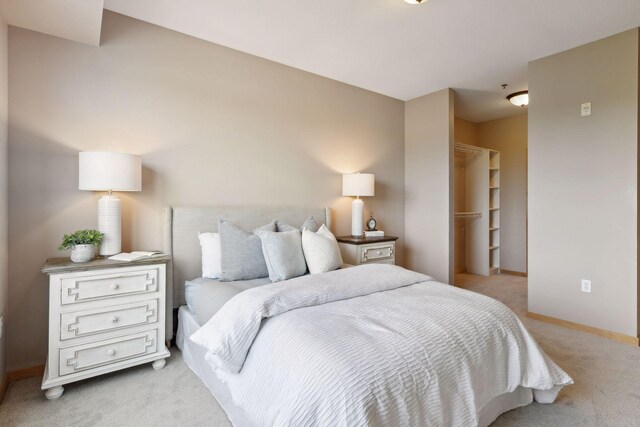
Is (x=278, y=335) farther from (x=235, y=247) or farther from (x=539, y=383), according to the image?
(x=539, y=383)

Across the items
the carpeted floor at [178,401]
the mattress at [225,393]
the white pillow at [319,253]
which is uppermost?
the white pillow at [319,253]

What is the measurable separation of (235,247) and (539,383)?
2.07 metres

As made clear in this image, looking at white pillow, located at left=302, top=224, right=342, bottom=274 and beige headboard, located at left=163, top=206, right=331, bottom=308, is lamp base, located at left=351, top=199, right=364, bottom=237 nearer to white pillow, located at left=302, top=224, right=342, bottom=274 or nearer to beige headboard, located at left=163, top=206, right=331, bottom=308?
white pillow, located at left=302, top=224, right=342, bottom=274

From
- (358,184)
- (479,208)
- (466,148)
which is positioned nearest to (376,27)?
(358,184)

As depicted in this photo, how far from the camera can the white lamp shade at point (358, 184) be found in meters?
3.69

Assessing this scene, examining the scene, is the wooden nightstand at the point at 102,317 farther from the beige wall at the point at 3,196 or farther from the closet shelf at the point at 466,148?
the closet shelf at the point at 466,148

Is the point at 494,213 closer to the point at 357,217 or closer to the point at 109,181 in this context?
the point at 357,217

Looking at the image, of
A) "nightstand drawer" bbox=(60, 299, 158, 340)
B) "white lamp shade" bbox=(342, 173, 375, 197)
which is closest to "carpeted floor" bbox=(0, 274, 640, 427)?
"nightstand drawer" bbox=(60, 299, 158, 340)

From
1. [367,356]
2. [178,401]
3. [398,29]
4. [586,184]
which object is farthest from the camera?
[586,184]

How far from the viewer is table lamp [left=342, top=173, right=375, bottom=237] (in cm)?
370

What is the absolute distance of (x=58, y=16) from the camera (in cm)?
203

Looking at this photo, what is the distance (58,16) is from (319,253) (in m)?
2.30

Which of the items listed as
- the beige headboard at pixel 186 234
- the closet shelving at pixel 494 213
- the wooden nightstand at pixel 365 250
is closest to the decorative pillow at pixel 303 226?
the beige headboard at pixel 186 234

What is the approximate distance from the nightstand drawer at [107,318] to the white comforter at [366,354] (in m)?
0.85
